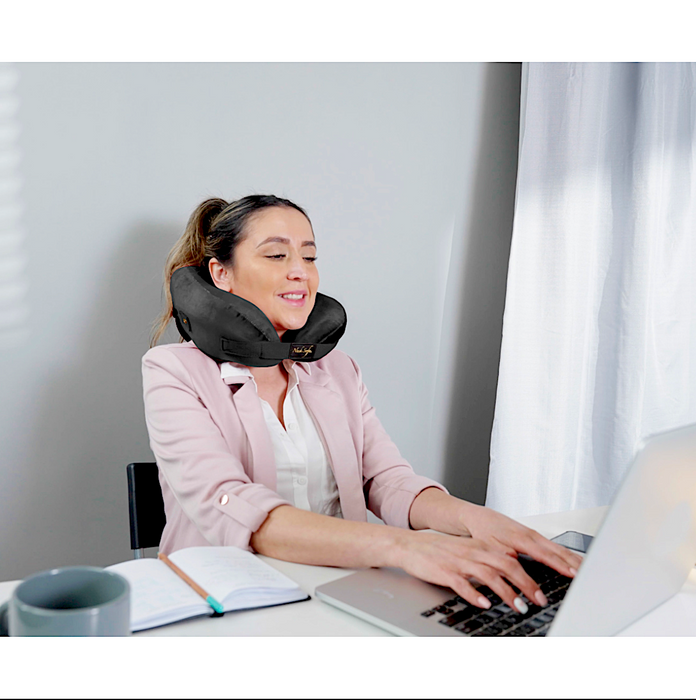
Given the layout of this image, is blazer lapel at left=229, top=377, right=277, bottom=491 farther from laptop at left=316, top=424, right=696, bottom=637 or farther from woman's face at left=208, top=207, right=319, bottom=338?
laptop at left=316, top=424, right=696, bottom=637

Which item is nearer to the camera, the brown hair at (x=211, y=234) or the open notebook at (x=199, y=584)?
the open notebook at (x=199, y=584)

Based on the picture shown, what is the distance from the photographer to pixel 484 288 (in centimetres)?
233

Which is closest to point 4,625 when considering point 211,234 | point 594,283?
point 211,234

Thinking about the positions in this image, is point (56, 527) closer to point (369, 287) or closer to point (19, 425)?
point (19, 425)

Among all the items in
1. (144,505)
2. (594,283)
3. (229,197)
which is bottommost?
(144,505)

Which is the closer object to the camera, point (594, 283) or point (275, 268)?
point (275, 268)

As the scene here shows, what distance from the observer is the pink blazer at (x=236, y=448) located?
1.08 metres

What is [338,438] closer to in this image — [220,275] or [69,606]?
[220,275]

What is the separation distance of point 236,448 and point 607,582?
0.77 metres

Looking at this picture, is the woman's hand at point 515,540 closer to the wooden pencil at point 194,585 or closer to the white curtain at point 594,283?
the wooden pencil at point 194,585

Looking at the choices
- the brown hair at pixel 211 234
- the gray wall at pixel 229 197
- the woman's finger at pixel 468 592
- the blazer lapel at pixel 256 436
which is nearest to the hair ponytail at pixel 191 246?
the brown hair at pixel 211 234

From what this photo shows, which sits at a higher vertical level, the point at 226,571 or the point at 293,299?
the point at 293,299
